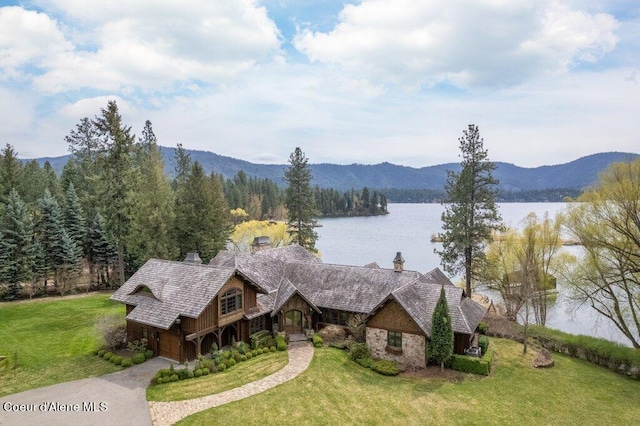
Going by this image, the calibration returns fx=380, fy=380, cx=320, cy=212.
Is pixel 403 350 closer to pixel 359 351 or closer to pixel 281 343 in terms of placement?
pixel 359 351

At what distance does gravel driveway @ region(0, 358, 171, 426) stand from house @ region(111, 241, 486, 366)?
10.9 ft

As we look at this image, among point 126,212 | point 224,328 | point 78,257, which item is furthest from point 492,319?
point 78,257

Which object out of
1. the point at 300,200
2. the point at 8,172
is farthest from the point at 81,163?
the point at 300,200

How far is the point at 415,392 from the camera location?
19078 millimetres

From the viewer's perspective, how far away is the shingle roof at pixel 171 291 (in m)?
21.2

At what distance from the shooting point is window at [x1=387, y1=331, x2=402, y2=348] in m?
22.8

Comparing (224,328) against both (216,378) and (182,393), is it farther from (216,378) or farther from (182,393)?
(182,393)

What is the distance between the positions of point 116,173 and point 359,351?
27150mm

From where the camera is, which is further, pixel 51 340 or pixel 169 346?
pixel 51 340

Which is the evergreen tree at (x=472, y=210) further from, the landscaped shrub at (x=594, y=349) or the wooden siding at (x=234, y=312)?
the wooden siding at (x=234, y=312)

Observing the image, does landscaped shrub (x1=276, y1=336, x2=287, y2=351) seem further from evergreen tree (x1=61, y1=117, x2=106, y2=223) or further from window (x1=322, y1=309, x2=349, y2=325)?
evergreen tree (x1=61, y1=117, x2=106, y2=223)

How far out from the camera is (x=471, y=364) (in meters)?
21.7

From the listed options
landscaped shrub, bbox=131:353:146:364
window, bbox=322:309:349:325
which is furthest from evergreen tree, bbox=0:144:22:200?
window, bbox=322:309:349:325

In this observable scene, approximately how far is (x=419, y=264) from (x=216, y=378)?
41606 millimetres
